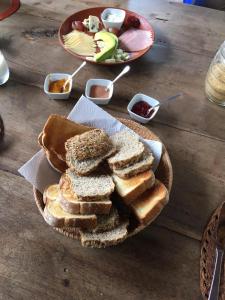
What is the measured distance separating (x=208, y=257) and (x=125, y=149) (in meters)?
0.31

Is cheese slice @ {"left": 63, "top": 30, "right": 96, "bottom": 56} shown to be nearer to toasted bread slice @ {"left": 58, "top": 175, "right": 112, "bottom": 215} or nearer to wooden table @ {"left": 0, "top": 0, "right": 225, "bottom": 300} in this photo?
wooden table @ {"left": 0, "top": 0, "right": 225, "bottom": 300}

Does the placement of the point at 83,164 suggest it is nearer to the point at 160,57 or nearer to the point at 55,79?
the point at 55,79

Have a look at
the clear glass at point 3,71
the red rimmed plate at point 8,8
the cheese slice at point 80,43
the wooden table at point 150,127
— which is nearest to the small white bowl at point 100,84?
the wooden table at point 150,127

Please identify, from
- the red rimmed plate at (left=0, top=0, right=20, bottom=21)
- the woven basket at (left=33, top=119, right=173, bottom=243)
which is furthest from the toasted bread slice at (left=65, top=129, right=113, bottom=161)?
the red rimmed plate at (left=0, top=0, right=20, bottom=21)

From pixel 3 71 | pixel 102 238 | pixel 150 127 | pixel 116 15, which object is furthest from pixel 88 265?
pixel 116 15

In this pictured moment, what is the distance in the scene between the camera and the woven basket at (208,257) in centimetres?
65

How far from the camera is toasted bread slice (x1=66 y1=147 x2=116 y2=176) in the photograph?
0.74 m

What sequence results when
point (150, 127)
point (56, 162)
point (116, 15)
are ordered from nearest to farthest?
point (56, 162) → point (150, 127) → point (116, 15)

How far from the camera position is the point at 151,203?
69cm

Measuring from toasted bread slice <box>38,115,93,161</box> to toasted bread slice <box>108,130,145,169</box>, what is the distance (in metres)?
0.10

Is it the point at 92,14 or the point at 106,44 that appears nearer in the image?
the point at 106,44

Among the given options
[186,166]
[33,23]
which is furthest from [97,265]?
[33,23]

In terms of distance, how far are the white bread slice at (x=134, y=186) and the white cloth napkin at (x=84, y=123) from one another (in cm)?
9

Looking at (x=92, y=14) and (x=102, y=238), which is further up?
(x=92, y=14)
